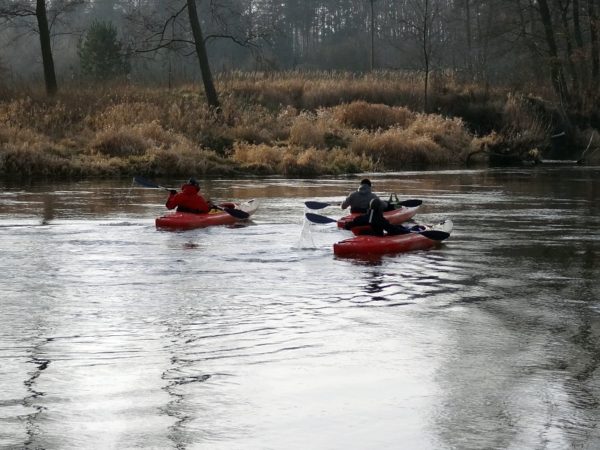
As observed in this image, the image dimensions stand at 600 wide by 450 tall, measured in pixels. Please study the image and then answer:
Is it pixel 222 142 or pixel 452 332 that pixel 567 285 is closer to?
pixel 452 332

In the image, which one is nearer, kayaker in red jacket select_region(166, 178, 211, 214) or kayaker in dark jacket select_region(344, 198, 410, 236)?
kayaker in dark jacket select_region(344, 198, 410, 236)

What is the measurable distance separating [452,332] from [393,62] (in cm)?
7622

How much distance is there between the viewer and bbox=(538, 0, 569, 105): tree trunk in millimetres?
44969

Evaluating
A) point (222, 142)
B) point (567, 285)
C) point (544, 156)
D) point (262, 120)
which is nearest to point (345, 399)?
point (567, 285)

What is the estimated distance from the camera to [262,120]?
1467 inches

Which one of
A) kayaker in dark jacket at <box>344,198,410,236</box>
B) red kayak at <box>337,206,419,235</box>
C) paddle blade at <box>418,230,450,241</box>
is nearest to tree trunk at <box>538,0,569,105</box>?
red kayak at <box>337,206,419,235</box>

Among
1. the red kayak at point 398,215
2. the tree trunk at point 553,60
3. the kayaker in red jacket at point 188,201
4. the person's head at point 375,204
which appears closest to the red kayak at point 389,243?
the person's head at point 375,204

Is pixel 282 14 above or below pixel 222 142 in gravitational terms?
above

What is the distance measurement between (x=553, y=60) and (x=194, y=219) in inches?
1193

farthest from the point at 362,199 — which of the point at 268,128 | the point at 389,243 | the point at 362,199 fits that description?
the point at 268,128

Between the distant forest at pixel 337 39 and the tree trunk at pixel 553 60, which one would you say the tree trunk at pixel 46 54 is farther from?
the tree trunk at pixel 553 60

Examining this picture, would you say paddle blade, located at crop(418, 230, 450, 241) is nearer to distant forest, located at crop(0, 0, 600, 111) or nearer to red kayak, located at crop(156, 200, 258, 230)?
red kayak, located at crop(156, 200, 258, 230)

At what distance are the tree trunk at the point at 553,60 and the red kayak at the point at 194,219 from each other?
29383mm

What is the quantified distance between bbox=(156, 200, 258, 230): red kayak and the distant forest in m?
19.4
